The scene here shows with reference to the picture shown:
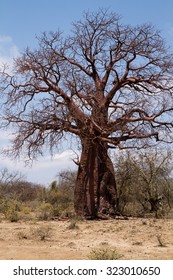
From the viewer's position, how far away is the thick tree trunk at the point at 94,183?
1364cm

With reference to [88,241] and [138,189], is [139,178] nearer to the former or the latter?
[138,189]

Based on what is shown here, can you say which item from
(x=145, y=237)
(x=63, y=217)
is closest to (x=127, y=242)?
(x=145, y=237)

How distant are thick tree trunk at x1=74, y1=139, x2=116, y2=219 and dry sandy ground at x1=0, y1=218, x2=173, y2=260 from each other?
1775 millimetres

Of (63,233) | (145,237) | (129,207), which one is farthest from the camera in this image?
(129,207)

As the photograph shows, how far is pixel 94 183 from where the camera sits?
45.1ft

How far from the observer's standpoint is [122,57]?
14.4 metres

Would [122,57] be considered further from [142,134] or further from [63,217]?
[63,217]

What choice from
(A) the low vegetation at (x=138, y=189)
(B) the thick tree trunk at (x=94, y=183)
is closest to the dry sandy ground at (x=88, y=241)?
(B) the thick tree trunk at (x=94, y=183)

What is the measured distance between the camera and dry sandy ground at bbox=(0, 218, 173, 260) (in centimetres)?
705

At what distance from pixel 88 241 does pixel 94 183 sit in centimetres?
507

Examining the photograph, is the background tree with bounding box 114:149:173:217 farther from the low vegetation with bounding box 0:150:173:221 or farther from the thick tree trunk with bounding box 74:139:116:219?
the thick tree trunk with bounding box 74:139:116:219

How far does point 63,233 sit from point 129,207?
26.4ft

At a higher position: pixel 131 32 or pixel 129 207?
pixel 131 32

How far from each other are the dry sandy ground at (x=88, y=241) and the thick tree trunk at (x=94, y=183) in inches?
69.9
